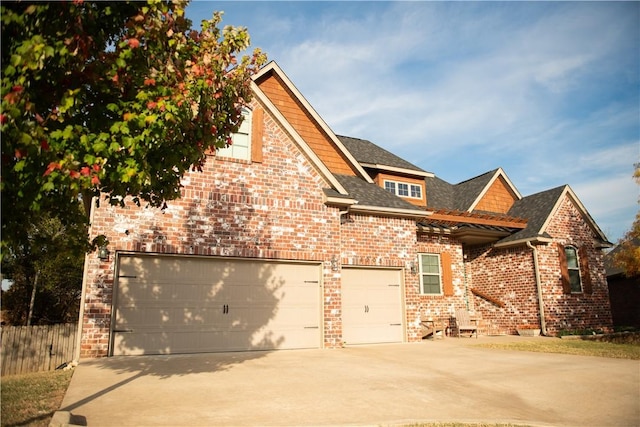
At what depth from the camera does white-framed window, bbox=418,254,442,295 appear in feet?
56.2

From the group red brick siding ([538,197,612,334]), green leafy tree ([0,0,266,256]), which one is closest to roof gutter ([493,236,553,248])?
red brick siding ([538,197,612,334])

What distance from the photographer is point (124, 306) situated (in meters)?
10.3

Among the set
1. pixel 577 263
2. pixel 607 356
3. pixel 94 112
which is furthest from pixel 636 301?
pixel 94 112

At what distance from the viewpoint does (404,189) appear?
18562mm

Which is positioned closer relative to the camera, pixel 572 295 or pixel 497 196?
pixel 572 295

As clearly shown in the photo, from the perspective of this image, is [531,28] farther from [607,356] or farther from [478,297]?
[478,297]

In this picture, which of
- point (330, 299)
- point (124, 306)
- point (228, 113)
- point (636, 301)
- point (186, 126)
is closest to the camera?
point (186, 126)

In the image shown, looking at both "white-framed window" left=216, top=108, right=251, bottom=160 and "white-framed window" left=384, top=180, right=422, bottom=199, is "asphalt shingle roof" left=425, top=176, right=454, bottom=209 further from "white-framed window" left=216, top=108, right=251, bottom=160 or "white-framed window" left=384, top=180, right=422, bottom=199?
"white-framed window" left=216, top=108, right=251, bottom=160

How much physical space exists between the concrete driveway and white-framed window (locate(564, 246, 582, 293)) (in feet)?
30.9

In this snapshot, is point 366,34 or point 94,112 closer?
point 94,112

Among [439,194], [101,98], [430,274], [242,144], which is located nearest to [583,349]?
[430,274]

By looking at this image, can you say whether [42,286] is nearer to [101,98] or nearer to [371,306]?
[371,306]

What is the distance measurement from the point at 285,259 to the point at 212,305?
7.41 feet

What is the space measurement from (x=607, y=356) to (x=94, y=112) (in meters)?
11.9
